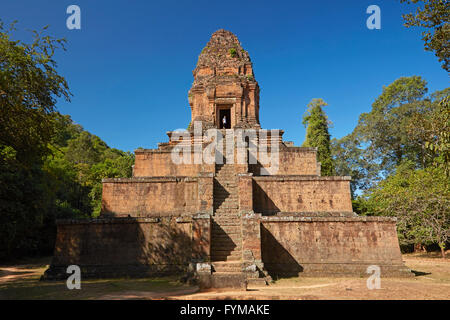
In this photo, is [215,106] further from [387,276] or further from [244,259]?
[387,276]

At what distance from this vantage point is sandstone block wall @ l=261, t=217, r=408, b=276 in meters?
10.3

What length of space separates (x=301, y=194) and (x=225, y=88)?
8316mm

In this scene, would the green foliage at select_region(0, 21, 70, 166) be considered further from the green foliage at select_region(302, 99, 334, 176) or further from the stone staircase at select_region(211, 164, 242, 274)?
the green foliage at select_region(302, 99, 334, 176)

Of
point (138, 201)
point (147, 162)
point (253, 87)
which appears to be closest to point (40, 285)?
point (138, 201)

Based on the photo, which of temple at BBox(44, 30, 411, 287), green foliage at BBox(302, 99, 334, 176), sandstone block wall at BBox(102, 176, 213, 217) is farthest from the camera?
green foliage at BBox(302, 99, 334, 176)

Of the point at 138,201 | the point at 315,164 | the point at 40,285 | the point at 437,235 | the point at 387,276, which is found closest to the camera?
the point at 40,285

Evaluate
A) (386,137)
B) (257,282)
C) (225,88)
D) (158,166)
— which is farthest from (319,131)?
(257,282)

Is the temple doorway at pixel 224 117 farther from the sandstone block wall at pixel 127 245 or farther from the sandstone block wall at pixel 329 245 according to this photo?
the sandstone block wall at pixel 329 245

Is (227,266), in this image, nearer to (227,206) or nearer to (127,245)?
(227,206)

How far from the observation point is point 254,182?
13352 mm

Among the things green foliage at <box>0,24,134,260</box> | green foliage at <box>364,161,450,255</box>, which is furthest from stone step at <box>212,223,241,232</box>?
green foliage at <box>364,161,450,255</box>

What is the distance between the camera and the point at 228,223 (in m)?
11.3

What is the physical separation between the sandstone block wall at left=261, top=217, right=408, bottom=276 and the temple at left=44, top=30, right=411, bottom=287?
0.11ft
